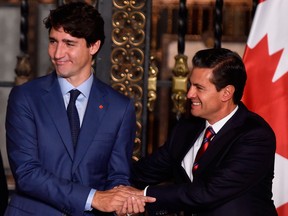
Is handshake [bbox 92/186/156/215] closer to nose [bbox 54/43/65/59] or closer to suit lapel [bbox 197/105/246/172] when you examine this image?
suit lapel [bbox 197/105/246/172]

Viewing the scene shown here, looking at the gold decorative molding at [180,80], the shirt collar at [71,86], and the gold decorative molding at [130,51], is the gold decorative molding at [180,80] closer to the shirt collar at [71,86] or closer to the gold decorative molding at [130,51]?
the gold decorative molding at [130,51]

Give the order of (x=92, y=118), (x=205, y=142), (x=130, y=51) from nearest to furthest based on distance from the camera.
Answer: (x=92, y=118), (x=205, y=142), (x=130, y=51)

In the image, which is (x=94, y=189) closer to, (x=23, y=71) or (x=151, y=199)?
(x=151, y=199)

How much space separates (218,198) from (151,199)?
0.29 metres

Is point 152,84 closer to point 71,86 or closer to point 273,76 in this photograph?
point 273,76

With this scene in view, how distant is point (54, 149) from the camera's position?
3.52m

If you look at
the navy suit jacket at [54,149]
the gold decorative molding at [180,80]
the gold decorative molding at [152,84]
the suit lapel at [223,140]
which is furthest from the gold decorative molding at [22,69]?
the suit lapel at [223,140]

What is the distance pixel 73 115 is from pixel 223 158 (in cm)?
63

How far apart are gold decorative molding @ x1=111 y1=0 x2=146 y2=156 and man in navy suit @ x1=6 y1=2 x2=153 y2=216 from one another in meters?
0.98

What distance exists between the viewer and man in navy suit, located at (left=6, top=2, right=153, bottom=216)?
138 inches

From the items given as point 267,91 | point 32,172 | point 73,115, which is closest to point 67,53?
point 73,115

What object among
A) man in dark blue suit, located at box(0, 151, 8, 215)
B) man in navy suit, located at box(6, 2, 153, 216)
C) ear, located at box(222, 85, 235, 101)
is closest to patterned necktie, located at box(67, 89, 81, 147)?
man in navy suit, located at box(6, 2, 153, 216)

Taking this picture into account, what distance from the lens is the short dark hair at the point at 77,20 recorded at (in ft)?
11.5

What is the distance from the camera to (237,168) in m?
3.55
